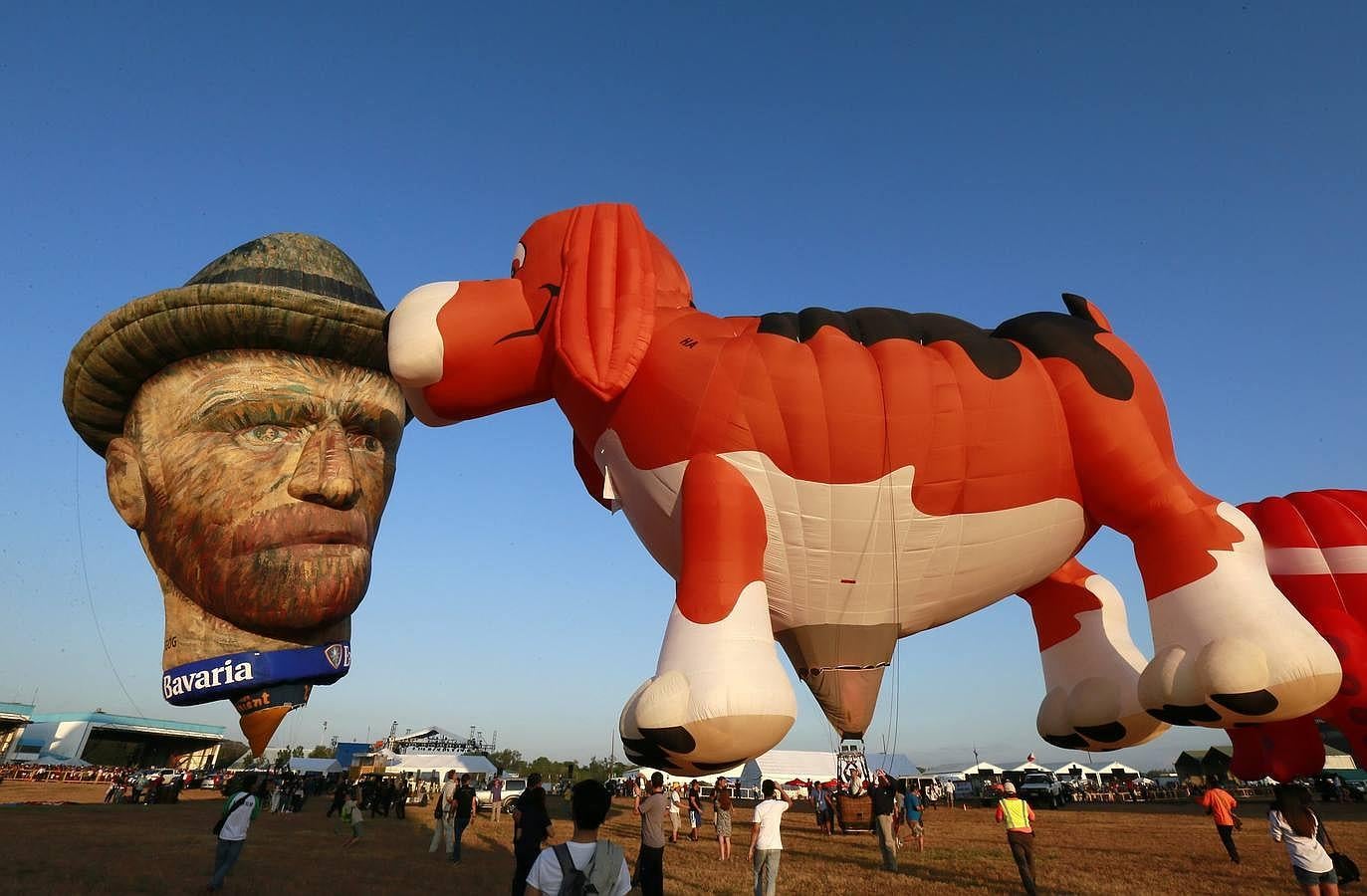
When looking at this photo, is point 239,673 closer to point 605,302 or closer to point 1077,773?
point 605,302

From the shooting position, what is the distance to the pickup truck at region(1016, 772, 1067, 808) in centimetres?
2139

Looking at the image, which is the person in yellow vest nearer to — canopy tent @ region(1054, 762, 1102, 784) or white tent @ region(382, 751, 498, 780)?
white tent @ region(382, 751, 498, 780)

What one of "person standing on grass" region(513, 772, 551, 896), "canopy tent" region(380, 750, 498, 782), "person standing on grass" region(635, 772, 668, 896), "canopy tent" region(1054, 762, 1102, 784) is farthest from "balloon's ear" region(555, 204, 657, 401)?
"canopy tent" region(1054, 762, 1102, 784)

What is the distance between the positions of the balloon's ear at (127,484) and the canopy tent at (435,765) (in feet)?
67.3

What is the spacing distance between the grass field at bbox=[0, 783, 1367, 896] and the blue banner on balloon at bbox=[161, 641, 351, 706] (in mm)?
1401

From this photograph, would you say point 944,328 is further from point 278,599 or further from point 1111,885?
point 278,599

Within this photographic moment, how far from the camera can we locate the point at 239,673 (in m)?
6.35

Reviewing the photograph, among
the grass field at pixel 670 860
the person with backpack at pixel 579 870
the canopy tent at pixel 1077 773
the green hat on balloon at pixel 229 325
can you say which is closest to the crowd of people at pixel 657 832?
the person with backpack at pixel 579 870

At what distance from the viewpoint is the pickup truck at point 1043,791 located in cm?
2139

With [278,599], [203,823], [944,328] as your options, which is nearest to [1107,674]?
[944,328]

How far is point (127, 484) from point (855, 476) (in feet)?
20.5

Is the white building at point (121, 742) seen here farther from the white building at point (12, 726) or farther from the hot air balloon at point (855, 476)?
the hot air balloon at point (855, 476)

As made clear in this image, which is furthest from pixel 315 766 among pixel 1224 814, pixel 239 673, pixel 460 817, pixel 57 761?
pixel 1224 814

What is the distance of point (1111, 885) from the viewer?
6418 mm
